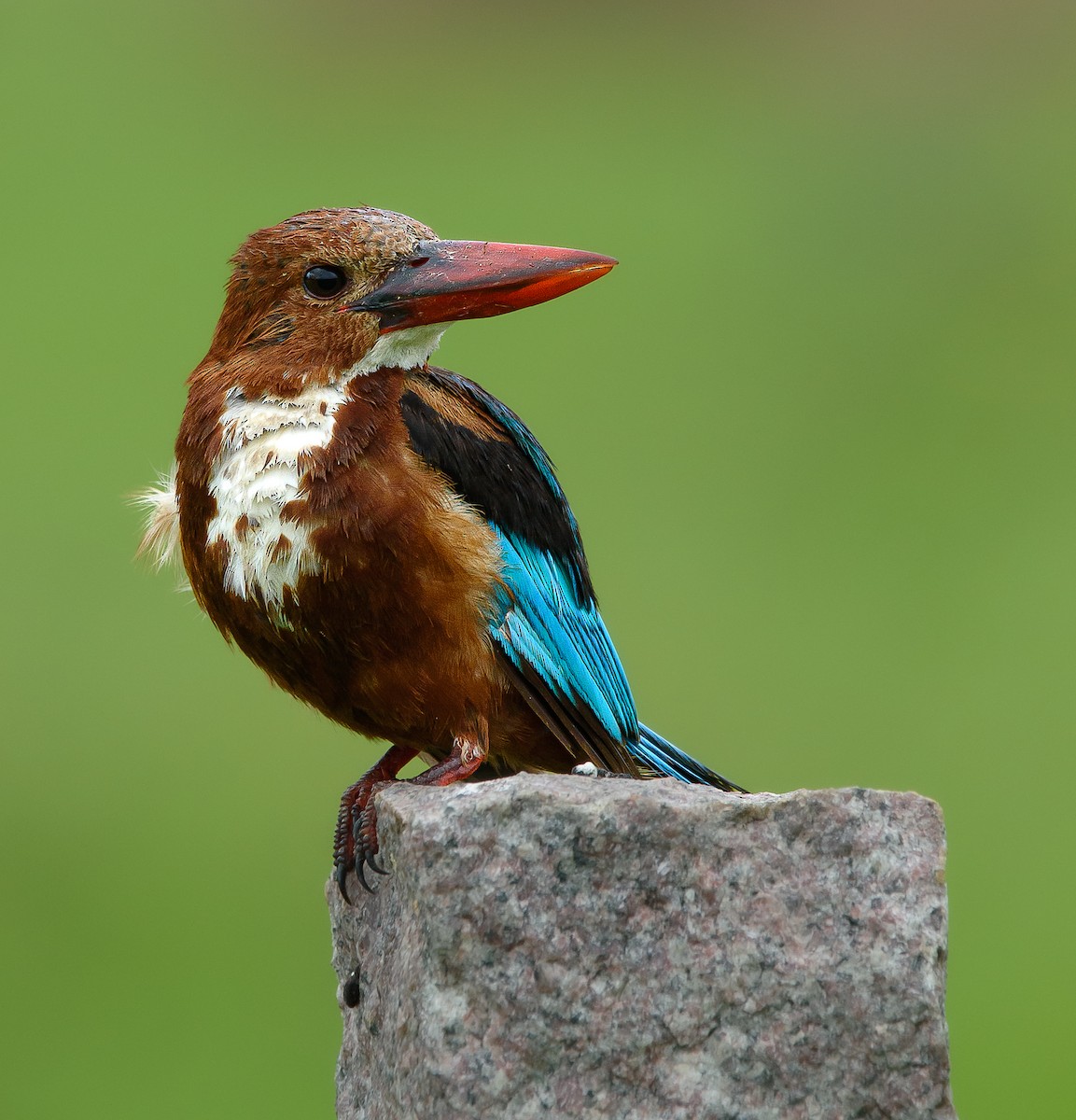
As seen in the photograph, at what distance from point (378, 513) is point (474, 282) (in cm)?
52

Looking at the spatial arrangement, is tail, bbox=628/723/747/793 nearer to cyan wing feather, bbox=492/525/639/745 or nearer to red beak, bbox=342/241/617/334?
cyan wing feather, bbox=492/525/639/745

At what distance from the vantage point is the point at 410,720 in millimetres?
2969

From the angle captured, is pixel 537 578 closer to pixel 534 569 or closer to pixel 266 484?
pixel 534 569

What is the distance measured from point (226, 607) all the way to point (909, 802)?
1.42m

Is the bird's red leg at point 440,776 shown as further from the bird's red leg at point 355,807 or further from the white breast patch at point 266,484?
the white breast patch at point 266,484

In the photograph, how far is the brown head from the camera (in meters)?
2.95

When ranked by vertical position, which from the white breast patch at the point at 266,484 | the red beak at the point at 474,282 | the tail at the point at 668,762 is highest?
the red beak at the point at 474,282

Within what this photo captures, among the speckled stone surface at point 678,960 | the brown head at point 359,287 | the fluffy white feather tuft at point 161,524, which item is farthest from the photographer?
the fluffy white feather tuft at point 161,524

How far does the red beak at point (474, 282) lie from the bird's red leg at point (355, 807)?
3.09 ft

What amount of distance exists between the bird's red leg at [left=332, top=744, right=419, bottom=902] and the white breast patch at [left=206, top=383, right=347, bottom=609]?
467mm

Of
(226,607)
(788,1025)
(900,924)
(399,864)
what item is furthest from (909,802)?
(226,607)

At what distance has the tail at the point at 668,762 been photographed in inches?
129

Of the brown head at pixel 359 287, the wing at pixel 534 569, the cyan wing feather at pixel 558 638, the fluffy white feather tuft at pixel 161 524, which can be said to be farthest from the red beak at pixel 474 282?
the fluffy white feather tuft at pixel 161 524

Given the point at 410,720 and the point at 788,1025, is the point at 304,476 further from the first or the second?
the point at 788,1025
